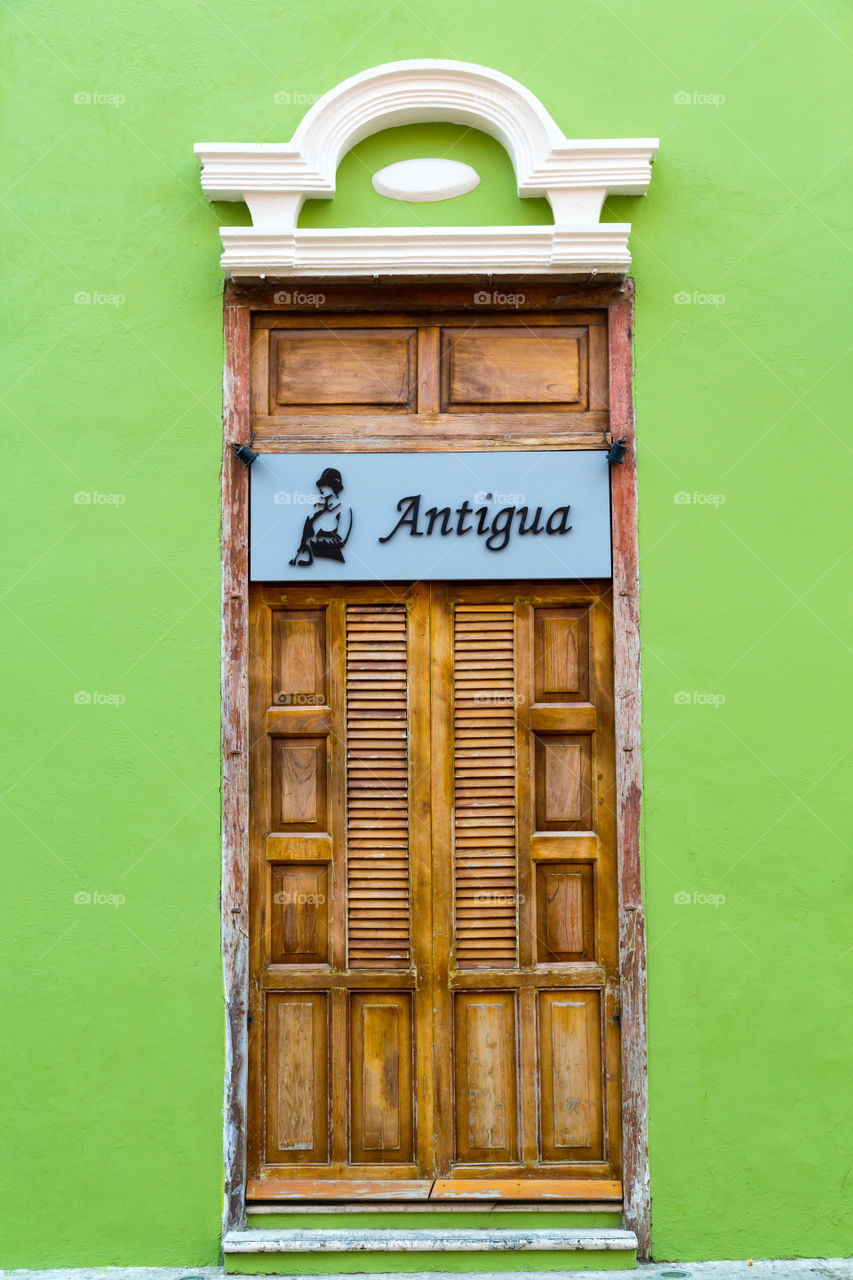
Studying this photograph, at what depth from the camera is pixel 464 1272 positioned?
4.38 meters

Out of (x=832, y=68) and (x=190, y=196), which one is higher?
(x=832, y=68)

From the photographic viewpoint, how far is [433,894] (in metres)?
4.66

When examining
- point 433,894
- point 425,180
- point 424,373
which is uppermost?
point 425,180

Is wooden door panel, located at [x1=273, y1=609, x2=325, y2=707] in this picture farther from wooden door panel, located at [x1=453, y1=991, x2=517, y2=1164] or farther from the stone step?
the stone step

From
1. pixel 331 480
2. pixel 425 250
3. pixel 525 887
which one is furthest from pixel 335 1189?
pixel 425 250

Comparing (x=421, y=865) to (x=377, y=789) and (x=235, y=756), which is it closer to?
(x=377, y=789)

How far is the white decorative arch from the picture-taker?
4.59 metres

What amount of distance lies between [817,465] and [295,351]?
8.03 ft

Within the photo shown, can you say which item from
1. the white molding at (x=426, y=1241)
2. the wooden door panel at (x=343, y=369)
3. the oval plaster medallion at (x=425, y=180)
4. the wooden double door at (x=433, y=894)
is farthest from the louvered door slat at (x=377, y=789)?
the oval plaster medallion at (x=425, y=180)

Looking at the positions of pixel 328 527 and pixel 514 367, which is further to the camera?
pixel 514 367

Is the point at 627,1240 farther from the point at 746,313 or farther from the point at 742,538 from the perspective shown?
the point at 746,313

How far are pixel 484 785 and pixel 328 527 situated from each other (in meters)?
1.36

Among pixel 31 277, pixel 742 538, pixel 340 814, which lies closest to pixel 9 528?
pixel 31 277

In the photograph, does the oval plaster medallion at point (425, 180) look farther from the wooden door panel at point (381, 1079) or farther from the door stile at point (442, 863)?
the wooden door panel at point (381, 1079)
